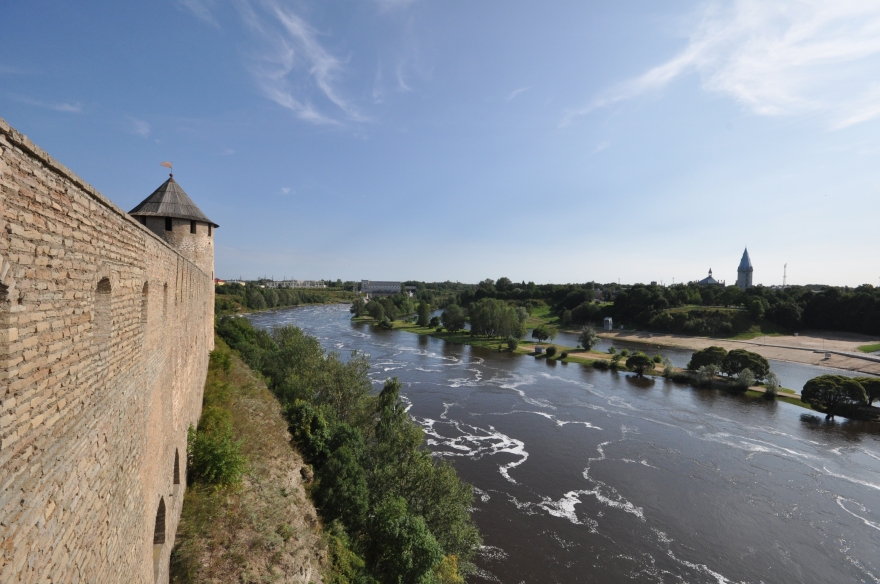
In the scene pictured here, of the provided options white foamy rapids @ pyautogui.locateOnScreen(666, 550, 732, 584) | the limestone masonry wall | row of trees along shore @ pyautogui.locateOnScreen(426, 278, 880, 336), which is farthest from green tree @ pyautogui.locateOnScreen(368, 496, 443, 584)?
row of trees along shore @ pyautogui.locateOnScreen(426, 278, 880, 336)

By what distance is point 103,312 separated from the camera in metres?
4.16

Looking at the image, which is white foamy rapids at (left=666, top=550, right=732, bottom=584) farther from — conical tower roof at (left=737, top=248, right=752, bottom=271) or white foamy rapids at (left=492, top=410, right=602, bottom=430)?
conical tower roof at (left=737, top=248, right=752, bottom=271)

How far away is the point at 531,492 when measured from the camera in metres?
19.8

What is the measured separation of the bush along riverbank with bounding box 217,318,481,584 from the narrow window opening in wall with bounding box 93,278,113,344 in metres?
9.02

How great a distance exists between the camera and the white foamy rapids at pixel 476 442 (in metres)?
23.3

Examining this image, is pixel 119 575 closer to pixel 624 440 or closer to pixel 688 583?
pixel 688 583

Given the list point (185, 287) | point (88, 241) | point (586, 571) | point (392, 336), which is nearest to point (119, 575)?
point (88, 241)

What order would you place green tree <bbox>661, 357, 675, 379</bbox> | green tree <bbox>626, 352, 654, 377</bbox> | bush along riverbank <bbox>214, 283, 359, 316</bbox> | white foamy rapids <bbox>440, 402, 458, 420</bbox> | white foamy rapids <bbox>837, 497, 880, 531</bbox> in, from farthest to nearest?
bush along riverbank <bbox>214, 283, 359, 316</bbox> → green tree <bbox>626, 352, 654, 377</bbox> → green tree <bbox>661, 357, 675, 379</bbox> → white foamy rapids <bbox>440, 402, 458, 420</bbox> → white foamy rapids <bbox>837, 497, 880, 531</bbox>

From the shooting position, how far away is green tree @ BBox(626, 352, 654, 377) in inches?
1736

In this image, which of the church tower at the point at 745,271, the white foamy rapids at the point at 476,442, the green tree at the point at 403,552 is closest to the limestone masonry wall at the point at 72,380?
the green tree at the point at 403,552

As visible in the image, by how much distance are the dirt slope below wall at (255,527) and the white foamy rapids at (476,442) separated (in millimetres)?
11219

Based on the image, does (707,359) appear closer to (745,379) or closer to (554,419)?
(745,379)

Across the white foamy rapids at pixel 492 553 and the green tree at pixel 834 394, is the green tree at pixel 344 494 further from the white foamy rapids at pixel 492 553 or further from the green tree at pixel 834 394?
the green tree at pixel 834 394

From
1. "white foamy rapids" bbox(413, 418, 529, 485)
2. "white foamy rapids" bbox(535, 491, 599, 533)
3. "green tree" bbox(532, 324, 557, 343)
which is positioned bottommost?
"white foamy rapids" bbox(535, 491, 599, 533)
